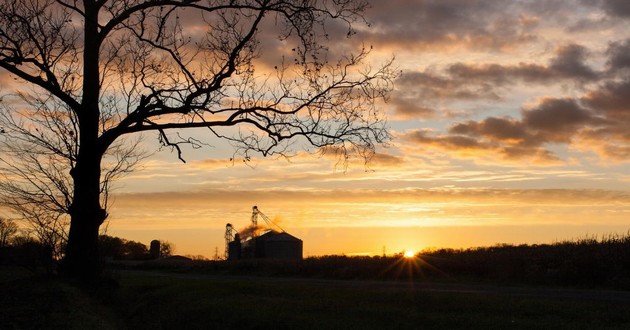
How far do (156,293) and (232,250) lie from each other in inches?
2966

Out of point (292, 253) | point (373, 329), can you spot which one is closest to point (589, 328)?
point (373, 329)

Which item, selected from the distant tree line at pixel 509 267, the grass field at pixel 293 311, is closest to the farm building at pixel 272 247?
the distant tree line at pixel 509 267

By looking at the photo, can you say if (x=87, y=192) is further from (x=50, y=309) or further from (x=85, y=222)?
(x=50, y=309)

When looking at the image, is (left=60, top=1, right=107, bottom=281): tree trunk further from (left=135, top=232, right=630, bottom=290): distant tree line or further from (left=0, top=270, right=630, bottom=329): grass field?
(left=135, top=232, right=630, bottom=290): distant tree line

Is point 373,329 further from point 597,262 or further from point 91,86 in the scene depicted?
point 597,262

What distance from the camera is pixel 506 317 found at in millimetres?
14094

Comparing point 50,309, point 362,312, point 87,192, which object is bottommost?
point 362,312

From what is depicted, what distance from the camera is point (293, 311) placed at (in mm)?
15227

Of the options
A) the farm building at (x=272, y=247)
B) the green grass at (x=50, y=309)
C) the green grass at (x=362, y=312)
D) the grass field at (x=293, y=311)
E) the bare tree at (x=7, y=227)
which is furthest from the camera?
the farm building at (x=272, y=247)

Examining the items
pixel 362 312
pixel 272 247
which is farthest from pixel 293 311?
pixel 272 247

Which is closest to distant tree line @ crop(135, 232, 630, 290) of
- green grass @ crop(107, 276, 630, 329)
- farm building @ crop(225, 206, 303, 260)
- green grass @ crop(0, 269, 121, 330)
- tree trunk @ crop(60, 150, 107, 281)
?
green grass @ crop(107, 276, 630, 329)

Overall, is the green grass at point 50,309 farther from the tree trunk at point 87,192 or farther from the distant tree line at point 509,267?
the distant tree line at point 509,267

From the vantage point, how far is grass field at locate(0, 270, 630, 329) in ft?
42.7

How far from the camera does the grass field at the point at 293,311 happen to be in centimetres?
1301
